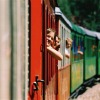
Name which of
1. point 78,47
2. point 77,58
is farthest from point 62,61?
point 78,47

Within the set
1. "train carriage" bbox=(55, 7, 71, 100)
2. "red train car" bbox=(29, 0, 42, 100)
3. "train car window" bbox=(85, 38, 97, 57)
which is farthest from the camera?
"train car window" bbox=(85, 38, 97, 57)

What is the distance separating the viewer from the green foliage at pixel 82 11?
7144 cm

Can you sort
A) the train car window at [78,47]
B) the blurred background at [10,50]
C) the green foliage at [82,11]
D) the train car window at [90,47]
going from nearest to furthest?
the blurred background at [10,50]
the train car window at [78,47]
the train car window at [90,47]
the green foliage at [82,11]

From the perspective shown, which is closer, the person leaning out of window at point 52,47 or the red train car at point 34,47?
the red train car at point 34,47

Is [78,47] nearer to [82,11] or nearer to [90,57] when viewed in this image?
[90,57]

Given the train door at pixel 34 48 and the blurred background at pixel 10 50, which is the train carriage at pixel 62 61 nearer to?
the train door at pixel 34 48

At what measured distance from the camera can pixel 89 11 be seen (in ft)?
248

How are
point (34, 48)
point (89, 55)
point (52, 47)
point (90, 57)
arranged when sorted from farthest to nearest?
point (90, 57) < point (89, 55) < point (52, 47) < point (34, 48)

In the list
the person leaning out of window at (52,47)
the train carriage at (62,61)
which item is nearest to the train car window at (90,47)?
the train carriage at (62,61)

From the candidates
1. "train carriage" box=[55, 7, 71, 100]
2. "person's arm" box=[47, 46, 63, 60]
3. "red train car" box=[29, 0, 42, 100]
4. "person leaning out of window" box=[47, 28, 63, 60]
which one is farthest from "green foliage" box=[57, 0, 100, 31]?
"red train car" box=[29, 0, 42, 100]

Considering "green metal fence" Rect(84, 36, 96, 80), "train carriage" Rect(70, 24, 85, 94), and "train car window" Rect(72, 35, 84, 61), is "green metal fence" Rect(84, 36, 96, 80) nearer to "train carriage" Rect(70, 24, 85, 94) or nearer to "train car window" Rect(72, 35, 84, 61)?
"train carriage" Rect(70, 24, 85, 94)

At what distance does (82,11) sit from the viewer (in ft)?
250

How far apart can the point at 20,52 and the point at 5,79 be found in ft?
0.41

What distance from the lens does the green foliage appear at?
71.4 m
